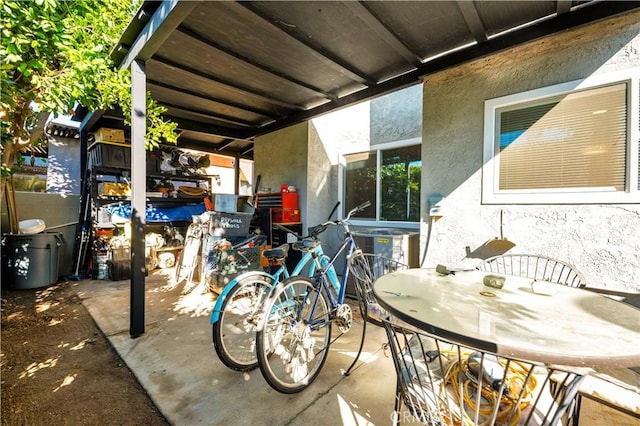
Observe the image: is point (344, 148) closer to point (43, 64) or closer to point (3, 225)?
point (43, 64)

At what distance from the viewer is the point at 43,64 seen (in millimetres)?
2182

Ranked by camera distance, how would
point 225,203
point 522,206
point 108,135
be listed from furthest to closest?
point 108,135
point 225,203
point 522,206

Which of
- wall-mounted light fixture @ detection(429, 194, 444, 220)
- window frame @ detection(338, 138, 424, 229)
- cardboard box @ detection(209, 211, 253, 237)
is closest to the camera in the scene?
wall-mounted light fixture @ detection(429, 194, 444, 220)

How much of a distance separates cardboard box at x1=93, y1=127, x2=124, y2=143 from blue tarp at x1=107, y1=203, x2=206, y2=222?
125 centimetres

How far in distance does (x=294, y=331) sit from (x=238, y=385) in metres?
0.61

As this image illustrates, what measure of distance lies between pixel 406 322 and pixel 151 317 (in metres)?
3.25

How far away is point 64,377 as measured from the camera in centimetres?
204

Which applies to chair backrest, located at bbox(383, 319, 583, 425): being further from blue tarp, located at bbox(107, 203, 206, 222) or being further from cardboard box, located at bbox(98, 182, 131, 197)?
cardboard box, located at bbox(98, 182, 131, 197)

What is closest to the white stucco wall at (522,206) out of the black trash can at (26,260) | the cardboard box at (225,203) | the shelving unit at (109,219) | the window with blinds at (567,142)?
the window with blinds at (567,142)

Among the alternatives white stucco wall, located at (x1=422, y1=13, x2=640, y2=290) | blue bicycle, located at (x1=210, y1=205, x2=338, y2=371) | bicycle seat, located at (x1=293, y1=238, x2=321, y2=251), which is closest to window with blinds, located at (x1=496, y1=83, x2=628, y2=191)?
white stucco wall, located at (x1=422, y1=13, x2=640, y2=290)

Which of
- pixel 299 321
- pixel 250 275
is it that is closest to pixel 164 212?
pixel 250 275

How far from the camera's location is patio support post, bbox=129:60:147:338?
263 cm

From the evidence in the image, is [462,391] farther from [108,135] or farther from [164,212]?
[108,135]

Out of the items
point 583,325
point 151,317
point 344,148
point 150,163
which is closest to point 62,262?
point 150,163
